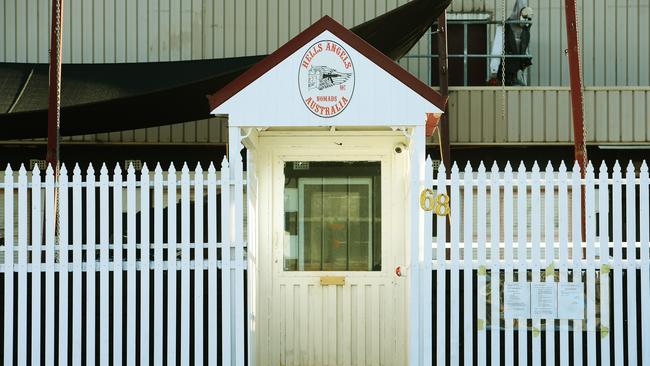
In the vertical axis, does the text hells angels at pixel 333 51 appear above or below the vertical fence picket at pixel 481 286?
above

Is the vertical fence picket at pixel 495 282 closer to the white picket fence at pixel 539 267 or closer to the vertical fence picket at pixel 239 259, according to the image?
the white picket fence at pixel 539 267

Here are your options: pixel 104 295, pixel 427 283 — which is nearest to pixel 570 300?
pixel 427 283

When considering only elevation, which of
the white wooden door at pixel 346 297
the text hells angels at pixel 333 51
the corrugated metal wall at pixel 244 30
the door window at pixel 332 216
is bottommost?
the white wooden door at pixel 346 297

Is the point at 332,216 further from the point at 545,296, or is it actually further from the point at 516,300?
the point at 545,296

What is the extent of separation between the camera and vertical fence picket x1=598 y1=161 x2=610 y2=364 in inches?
274

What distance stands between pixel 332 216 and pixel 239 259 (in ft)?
4.39

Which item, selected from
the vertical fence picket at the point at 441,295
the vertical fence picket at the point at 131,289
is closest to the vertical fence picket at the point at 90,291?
the vertical fence picket at the point at 131,289

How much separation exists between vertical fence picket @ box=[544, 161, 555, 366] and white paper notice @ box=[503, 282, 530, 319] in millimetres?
201

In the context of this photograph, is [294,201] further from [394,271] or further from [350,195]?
[394,271]

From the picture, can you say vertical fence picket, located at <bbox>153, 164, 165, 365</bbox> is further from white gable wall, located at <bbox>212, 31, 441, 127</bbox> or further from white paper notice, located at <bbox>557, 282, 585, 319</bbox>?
white paper notice, located at <bbox>557, 282, 585, 319</bbox>

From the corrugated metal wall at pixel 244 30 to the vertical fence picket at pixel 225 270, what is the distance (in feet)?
14.4

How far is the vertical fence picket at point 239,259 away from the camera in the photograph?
7.00 meters

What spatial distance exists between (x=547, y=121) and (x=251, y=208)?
4981mm

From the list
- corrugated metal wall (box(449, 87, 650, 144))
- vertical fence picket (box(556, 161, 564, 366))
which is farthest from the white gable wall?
corrugated metal wall (box(449, 87, 650, 144))
